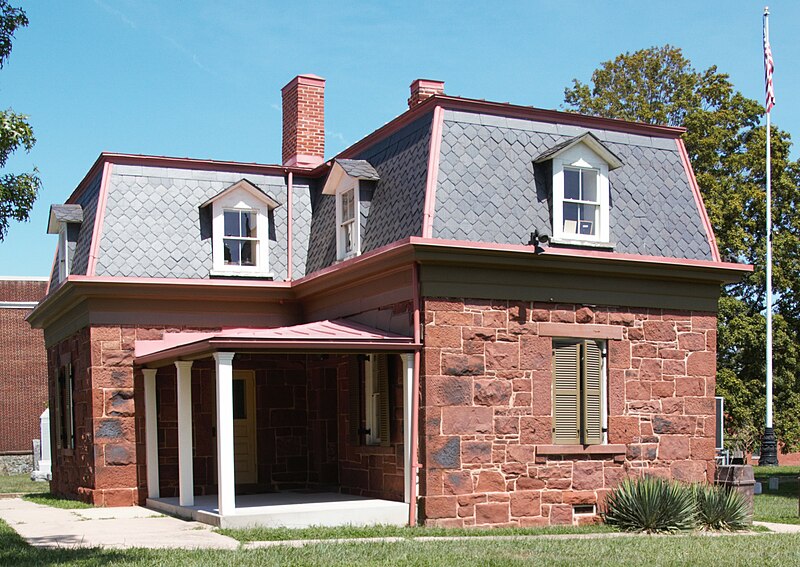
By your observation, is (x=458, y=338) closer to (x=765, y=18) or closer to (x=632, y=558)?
(x=632, y=558)

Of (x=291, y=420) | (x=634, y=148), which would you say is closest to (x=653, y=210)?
(x=634, y=148)

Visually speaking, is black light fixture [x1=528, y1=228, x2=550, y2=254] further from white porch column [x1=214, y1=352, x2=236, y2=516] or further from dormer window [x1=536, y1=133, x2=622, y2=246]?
white porch column [x1=214, y1=352, x2=236, y2=516]

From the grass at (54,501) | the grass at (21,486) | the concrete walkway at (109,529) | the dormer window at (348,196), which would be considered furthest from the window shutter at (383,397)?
the grass at (21,486)

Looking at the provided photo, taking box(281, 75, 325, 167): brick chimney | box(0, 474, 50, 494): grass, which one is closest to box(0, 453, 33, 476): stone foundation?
box(0, 474, 50, 494): grass

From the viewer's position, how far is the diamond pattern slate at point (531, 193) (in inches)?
621

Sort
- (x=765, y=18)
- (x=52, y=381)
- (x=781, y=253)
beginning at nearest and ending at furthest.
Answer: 1. (x=52, y=381)
2. (x=765, y=18)
3. (x=781, y=253)

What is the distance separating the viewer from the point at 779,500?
68.5ft

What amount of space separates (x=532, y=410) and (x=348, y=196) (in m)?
5.17

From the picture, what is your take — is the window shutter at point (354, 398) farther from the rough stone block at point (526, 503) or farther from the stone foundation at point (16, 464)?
the stone foundation at point (16, 464)

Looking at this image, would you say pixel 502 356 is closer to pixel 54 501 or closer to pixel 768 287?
pixel 54 501

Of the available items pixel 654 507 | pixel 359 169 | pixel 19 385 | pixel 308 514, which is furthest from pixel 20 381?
pixel 654 507

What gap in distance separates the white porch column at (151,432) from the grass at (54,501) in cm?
110

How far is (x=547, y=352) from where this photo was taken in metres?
16.1

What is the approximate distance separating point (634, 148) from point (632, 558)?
7.87 meters
